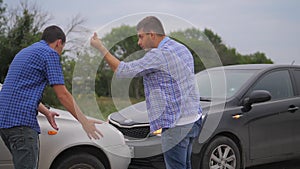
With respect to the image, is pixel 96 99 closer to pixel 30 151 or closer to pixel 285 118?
pixel 30 151

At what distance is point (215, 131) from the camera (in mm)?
5352

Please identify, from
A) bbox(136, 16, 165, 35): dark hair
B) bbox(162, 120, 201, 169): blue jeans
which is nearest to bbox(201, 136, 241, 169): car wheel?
bbox(162, 120, 201, 169): blue jeans

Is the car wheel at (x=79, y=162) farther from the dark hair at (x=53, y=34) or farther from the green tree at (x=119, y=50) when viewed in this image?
the dark hair at (x=53, y=34)

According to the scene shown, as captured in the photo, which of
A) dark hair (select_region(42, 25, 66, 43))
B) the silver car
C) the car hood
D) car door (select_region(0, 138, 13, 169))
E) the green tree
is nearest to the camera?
the green tree

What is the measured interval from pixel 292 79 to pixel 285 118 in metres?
0.74

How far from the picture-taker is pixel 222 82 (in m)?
5.91

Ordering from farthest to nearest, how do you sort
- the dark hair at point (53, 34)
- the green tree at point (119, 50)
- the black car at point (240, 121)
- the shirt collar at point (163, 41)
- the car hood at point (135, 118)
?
the car hood at point (135, 118), the black car at point (240, 121), the dark hair at point (53, 34), the shirt collar at point (163, 41), the green tree at point (119, 50)

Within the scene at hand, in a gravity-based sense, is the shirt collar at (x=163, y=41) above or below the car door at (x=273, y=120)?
above

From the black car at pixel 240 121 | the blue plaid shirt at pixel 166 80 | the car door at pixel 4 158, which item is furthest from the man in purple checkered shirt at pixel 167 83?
the car door at pixel 4 158

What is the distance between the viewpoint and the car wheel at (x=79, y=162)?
4.47 meters

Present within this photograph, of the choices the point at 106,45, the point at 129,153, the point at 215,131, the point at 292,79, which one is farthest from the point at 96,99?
the point at 292,79

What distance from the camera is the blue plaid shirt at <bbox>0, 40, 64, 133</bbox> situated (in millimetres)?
3322

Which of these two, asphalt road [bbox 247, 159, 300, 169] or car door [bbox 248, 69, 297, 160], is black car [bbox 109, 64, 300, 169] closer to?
car door [bbox 248, 69, 297, 160]

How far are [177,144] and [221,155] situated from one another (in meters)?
2.15
